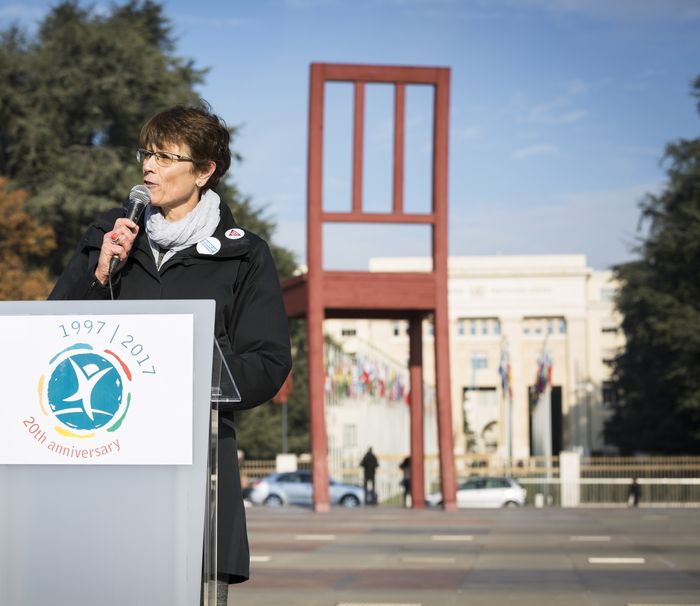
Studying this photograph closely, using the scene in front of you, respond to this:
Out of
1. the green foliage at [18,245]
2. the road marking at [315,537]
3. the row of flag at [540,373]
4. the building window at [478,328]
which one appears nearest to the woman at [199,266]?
the road marking at [315,537]

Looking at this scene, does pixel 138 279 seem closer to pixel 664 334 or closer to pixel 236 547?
pixel 236 547

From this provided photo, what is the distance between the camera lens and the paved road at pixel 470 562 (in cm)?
952

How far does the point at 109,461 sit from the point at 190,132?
0.98 meters

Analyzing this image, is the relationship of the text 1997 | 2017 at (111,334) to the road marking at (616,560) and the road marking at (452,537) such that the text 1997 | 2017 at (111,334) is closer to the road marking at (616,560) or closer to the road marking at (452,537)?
the road marking at (616,560)

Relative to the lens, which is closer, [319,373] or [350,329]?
[319,373]

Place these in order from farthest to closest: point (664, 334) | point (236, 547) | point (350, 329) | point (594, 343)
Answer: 1. point (594, 343)
2. point (350, 329)
3. point (664, 334)
4. point (236, 547)

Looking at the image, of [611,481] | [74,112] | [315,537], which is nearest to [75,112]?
[74,112]

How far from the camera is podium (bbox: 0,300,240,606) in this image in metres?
2.84

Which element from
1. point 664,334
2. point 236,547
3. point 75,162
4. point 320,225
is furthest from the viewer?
point 664,334

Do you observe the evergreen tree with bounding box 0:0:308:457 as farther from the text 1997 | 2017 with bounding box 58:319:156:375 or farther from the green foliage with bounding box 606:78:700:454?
the text 1997 | 2017 with bounding box 58:319:156:375

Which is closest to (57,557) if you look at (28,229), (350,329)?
(28,229)

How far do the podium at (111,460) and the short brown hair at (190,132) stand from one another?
68cm

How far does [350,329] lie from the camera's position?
72438 mm

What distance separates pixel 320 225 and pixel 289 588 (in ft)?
39.4
